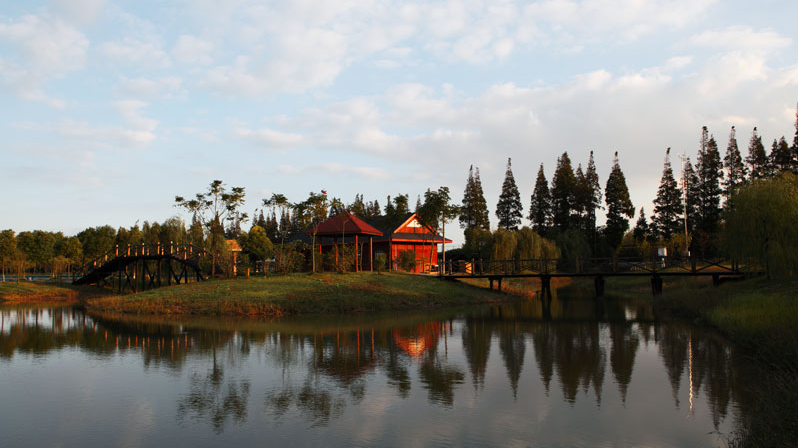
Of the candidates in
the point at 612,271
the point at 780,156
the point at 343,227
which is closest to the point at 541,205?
the point at 780,156

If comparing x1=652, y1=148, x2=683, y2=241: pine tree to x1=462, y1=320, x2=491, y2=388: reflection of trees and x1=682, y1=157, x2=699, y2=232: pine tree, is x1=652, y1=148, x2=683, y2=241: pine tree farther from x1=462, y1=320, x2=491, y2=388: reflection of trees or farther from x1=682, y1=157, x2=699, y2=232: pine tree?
x1=462, y1=320, x2=491, y2=388: reflection of trees

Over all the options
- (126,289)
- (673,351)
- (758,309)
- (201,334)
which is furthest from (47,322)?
(758,309)

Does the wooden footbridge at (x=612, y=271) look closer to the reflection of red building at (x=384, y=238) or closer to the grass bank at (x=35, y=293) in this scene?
the reflection of red building at (x=384, y=238)

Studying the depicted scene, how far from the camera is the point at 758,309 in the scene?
57.6ft

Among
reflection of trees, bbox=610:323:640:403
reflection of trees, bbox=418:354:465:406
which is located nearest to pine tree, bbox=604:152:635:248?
reflection of trees, bbox=610:323:640:403

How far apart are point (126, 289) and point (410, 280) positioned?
2332 centimetres

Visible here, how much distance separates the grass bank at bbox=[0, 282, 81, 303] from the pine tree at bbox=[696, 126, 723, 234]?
57557 millimetres

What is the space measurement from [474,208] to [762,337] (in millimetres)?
54357

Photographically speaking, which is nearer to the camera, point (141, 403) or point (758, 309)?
point (141, 403)

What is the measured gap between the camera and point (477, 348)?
17469mm

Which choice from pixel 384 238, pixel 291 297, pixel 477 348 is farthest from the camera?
pixel 384 238

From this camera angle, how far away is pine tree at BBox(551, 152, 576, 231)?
63062 mm

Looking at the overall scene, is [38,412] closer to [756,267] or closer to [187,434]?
[187,434]

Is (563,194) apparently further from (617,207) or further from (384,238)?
(384,238)
